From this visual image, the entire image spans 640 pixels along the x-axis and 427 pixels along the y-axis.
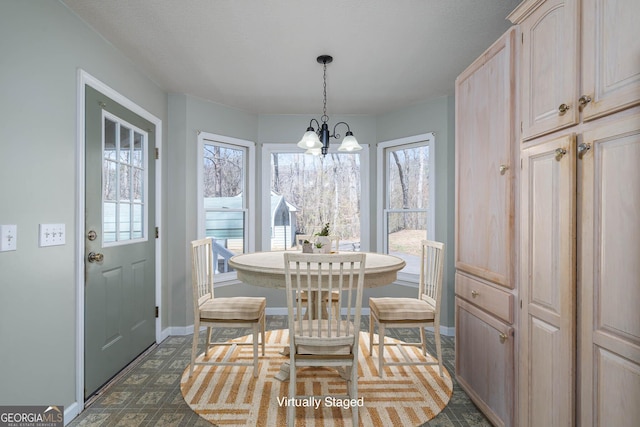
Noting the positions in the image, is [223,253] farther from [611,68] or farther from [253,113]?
[611,68]

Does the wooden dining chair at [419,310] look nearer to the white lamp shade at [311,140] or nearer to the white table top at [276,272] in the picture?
the white table top at [276,272]

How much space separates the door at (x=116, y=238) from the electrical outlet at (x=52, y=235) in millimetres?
245

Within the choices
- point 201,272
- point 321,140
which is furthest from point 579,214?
point 201,272

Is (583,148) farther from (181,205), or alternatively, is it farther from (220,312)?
(181,205)

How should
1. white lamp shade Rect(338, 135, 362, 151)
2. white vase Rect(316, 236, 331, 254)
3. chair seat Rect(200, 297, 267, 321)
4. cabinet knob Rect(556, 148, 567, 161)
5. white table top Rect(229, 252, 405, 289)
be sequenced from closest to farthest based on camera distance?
cabinet knob Rect(556, 148, 567, 161) → white table top Rect(229, 252, 405, 289) → chair seat Rect(200, 297, 267, 321) → white lamp shade Rect(338, 135, 362, 151) → white vase Rect(316, 236, 331, 254)

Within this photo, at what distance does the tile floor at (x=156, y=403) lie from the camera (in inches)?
78.0

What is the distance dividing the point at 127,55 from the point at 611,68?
120 inches

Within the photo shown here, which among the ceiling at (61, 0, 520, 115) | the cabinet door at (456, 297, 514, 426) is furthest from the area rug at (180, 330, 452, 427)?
the ceiling at (61, 0, 520, 115)

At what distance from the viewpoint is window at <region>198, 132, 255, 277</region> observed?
3744mm

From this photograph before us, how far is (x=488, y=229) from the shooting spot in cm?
195

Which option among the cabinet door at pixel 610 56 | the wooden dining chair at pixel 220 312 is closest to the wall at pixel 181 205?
the wooden dining chair at pixel 220 312

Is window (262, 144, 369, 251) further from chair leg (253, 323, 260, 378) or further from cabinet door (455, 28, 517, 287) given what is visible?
cabinet door (455, 28, 517, 287)

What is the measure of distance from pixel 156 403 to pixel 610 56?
2899mm

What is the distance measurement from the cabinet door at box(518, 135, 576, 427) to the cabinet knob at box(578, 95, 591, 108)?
0.13 metres
